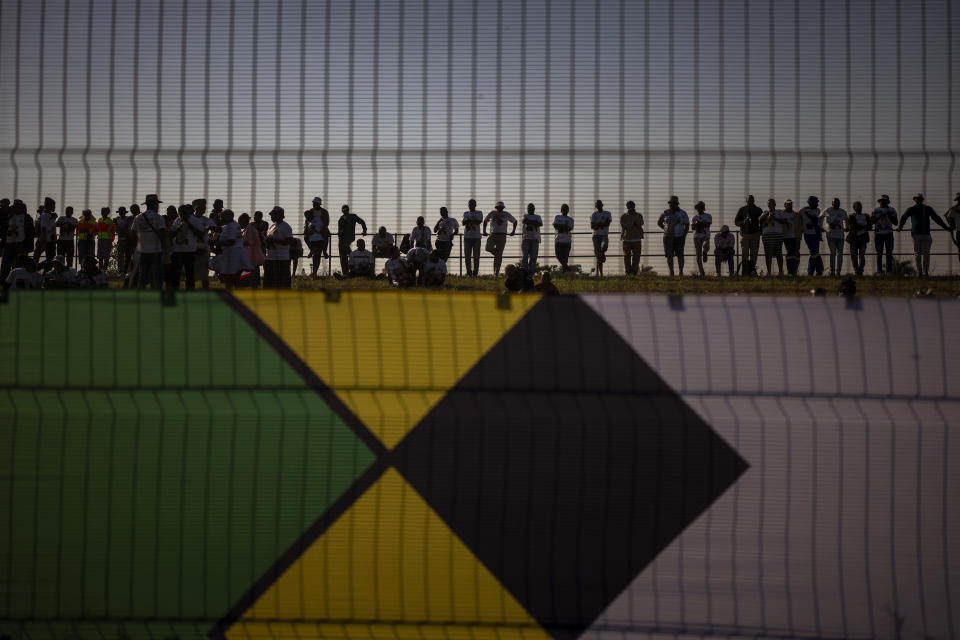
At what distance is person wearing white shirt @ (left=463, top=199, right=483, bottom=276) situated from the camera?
19.2 feet

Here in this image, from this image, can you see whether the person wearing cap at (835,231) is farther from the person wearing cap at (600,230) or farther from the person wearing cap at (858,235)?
the person wearing cap at (600,230)

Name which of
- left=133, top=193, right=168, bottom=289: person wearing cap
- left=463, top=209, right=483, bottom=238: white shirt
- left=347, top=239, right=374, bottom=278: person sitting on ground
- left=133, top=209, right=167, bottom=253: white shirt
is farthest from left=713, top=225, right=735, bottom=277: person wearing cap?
left=133, top=193, right=168, bottom=289: person wearing cap

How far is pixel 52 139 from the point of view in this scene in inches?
218

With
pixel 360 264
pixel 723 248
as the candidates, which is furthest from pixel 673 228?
pixel 360 264

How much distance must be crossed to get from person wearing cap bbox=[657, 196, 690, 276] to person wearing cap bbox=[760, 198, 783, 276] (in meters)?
0.48

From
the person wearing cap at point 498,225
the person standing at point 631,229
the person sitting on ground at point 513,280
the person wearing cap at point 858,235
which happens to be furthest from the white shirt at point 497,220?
the person sitting on ground at point 513,280

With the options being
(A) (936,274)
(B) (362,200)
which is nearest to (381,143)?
(B) (362,200)

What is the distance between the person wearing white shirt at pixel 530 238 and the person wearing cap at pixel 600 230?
0.29 m

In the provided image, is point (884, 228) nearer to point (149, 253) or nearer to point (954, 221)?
point (954, 221)

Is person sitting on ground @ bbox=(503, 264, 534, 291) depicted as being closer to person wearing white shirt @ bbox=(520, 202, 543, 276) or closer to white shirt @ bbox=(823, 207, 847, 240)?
person wearing white shirt @ bbox=(520, 202, 543, 276)

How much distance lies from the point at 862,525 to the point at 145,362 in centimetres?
318

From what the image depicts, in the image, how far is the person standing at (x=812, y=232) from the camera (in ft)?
19.7

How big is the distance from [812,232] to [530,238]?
10.0 feet

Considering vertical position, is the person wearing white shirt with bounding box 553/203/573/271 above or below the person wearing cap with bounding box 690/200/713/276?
below
